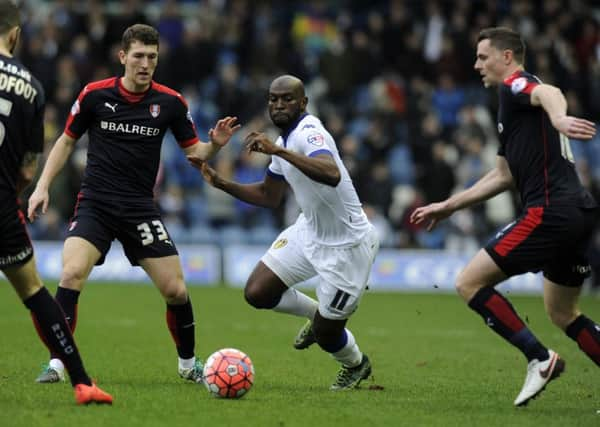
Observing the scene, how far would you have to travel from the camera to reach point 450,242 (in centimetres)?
2103

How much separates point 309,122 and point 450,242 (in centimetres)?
1264

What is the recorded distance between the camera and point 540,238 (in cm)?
796

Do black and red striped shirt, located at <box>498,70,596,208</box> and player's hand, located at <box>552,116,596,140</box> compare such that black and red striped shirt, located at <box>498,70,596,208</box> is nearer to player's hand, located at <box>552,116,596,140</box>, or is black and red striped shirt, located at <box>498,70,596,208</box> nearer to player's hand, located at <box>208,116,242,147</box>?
player's hand, located at <box>552,116,596,140</box>

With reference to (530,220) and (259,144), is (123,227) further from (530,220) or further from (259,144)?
(530,220)

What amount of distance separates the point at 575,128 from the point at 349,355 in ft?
9.95

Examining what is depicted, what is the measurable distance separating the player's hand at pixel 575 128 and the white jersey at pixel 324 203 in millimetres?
1946

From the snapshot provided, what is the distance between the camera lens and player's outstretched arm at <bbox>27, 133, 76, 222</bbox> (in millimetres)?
8891

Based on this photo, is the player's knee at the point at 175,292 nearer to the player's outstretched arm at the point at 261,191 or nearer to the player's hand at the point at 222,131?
the player's outstretched arm at the point at 261,191

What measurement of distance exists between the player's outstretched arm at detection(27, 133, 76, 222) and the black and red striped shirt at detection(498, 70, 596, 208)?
11.9 feet

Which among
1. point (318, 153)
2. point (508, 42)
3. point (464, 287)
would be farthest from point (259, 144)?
point (508, 42)

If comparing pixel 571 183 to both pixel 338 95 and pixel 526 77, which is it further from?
pixel 338 95

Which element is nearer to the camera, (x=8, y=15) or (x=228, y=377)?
(x=8, y=15)

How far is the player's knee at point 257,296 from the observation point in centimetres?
947

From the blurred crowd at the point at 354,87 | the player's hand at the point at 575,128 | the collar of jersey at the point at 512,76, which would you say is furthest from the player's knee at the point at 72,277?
the blurred crowd at the point at 354,87
